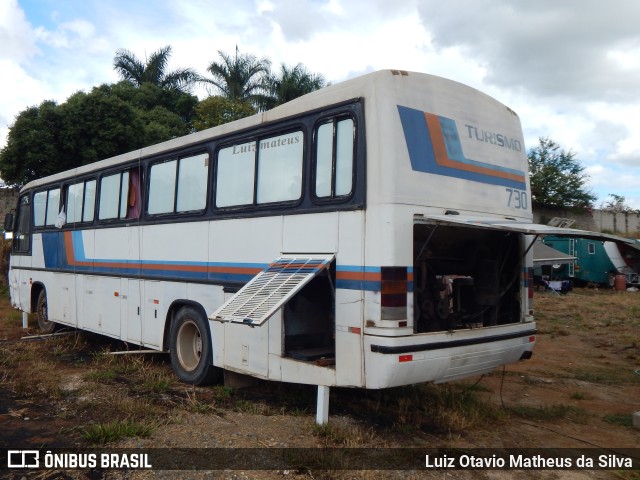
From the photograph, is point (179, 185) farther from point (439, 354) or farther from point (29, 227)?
point (29, 227)

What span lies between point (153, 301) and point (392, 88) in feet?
15.6

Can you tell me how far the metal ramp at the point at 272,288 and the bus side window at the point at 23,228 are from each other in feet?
28.1

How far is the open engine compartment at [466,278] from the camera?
562 cm

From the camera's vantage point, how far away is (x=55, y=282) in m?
10.9

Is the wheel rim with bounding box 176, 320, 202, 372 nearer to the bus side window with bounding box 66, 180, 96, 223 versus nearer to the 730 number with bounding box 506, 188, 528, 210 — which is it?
the bus side window with bounding box 66, 180, 96, 223

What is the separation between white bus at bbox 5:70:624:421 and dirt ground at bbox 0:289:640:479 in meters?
0.45

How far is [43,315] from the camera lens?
11.6 m

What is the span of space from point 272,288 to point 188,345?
284 cm

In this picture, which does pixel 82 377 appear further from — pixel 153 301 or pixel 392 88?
pixel 392 88

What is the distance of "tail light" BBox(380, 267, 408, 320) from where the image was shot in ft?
15.8

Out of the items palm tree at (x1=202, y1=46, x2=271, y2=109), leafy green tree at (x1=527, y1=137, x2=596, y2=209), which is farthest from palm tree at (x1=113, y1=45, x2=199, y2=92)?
leafy green tree at (x1=527, y1=137, x2=596, y2=209)

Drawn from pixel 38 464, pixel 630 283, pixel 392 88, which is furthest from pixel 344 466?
pixel 630 283

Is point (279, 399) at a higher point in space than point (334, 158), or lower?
lower

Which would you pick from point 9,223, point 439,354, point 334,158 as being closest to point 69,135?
point 9,223
